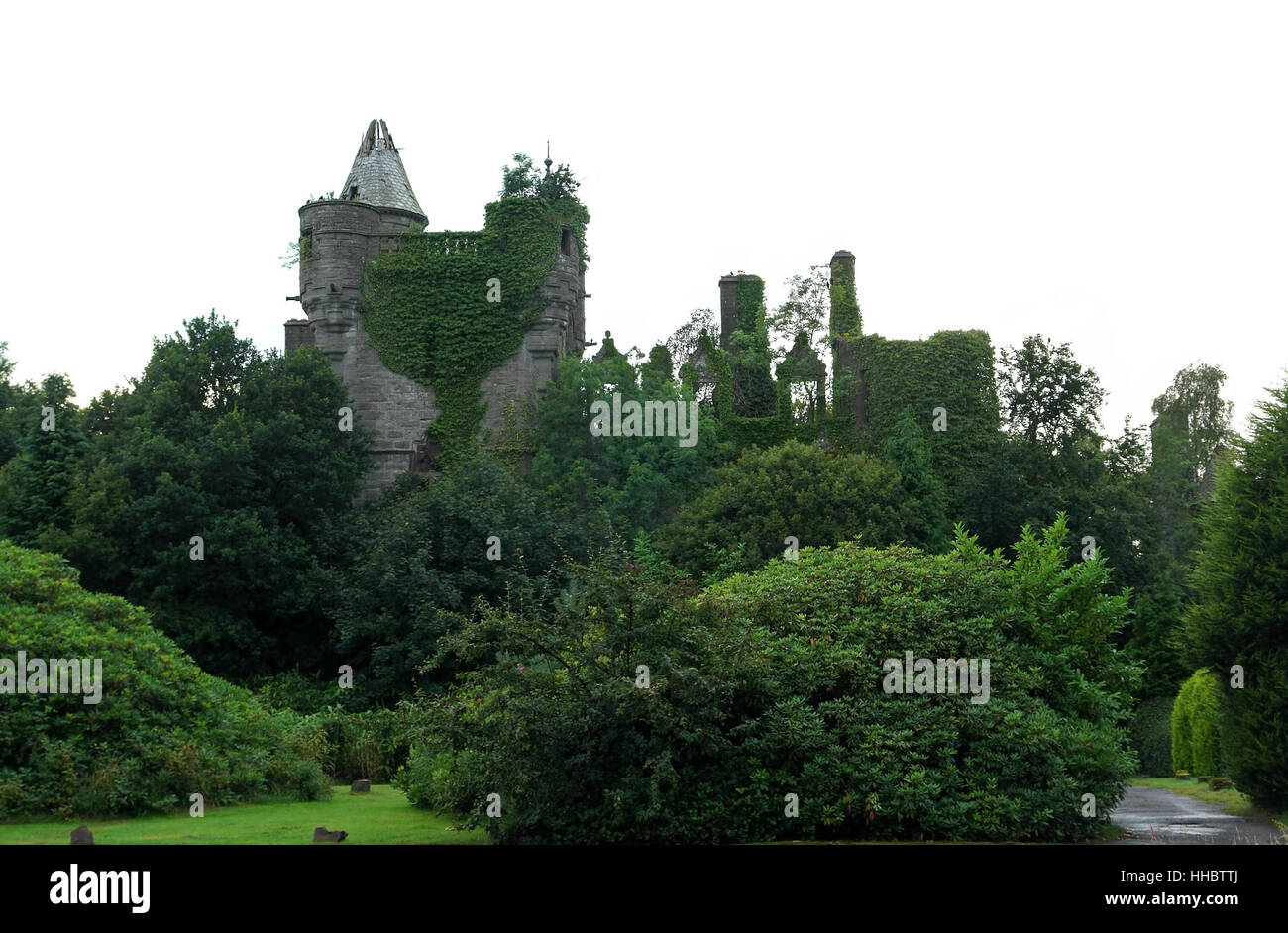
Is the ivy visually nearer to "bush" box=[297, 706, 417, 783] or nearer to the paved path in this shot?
"bush" box=[297, 706, 417, 783]

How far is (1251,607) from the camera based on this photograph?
15.4 m

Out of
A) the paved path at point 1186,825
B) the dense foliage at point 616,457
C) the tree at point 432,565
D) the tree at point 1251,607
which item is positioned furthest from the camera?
the dense foliage at point 616,457

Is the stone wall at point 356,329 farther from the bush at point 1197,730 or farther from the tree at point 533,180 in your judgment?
the bush at point 1197,730

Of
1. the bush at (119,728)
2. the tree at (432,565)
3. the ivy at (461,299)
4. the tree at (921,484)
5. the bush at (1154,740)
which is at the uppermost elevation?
the ivy at (461,299)

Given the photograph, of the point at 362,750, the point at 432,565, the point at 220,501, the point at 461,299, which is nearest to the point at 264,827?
the point at 362,750

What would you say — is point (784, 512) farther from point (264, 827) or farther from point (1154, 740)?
point (264, 827)

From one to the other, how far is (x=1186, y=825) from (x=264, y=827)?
11.0 m

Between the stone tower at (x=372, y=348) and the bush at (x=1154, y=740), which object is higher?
the stone tower at (x=372, y=348)

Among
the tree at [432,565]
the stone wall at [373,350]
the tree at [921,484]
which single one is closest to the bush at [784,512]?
the tree at [921,484]

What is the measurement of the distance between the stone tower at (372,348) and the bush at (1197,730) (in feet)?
72.1

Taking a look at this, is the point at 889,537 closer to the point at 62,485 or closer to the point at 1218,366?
the point at 62,485

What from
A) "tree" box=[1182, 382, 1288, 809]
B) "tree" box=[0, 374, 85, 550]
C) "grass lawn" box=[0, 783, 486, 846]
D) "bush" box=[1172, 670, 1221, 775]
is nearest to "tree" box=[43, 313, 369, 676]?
"tree" box=[0, 374, 85, 550]

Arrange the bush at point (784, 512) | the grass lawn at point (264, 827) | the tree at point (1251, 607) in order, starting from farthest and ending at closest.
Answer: the bush at point (784, 512) < the tree at point (1251, 607) < the grass lawn at point (264, 827)

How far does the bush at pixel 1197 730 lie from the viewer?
71.1 feet
